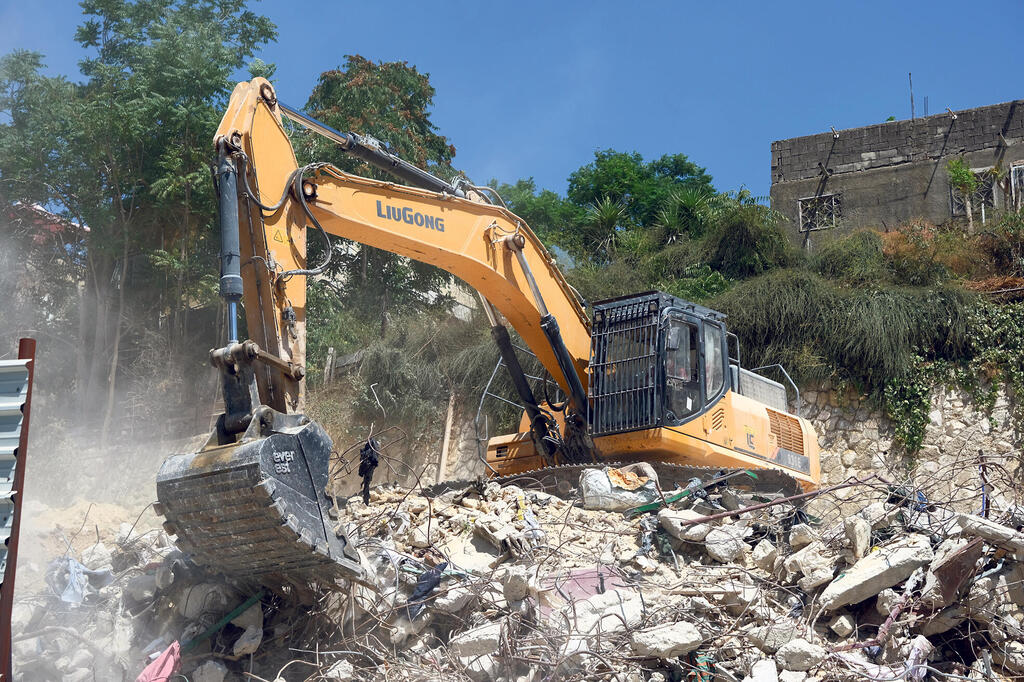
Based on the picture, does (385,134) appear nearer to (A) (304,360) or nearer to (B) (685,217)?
(B) (685,217)

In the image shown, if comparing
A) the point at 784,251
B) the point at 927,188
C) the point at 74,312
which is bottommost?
the point at 74,312

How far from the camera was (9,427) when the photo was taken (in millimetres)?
4715

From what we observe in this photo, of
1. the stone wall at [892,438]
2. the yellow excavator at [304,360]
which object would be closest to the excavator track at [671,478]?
the yellow excavator at [304,360]

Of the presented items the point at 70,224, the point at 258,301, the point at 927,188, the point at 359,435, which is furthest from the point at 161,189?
the point at 927,188

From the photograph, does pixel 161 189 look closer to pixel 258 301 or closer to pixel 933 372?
pixel 258 301

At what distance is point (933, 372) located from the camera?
1412 cm

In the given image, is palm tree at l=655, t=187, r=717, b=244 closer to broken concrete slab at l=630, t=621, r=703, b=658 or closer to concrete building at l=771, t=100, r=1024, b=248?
concrete building at l=771, t=100, r=1024, b=248

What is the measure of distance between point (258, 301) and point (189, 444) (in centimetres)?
1094

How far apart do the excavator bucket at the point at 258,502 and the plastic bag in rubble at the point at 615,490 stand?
260 centimetres

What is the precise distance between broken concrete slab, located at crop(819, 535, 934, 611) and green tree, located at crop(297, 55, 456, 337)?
13.9 meters

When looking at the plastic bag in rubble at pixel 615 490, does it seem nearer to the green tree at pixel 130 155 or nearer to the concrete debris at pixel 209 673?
the concrete debris at pixel 209 673

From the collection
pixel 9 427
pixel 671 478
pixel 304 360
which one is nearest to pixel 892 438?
pixel 671 478

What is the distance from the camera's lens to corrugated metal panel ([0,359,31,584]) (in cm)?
455

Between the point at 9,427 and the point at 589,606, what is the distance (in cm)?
340
